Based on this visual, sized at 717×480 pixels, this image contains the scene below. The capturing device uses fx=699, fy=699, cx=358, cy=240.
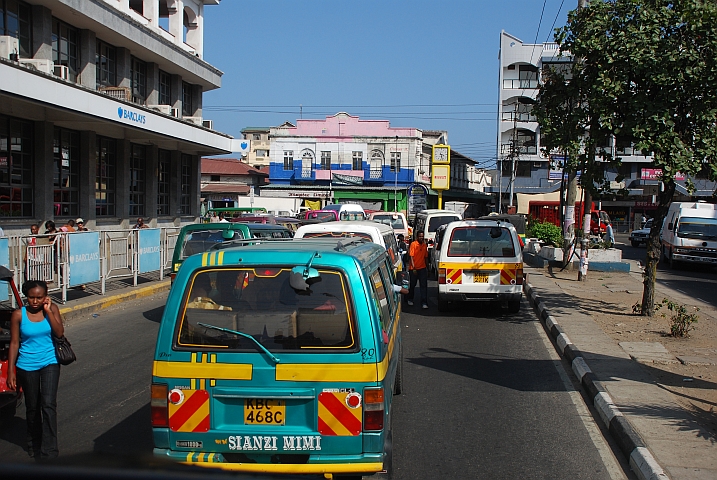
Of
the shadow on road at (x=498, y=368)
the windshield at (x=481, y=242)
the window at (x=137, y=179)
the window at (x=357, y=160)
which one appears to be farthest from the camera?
the window at (x=357, y=160)

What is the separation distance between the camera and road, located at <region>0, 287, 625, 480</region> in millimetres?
5988

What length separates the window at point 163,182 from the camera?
30.2m

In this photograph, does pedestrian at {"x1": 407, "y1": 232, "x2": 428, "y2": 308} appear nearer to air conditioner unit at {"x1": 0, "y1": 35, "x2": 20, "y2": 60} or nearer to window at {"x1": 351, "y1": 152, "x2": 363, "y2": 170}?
air conditioner unit at {"x1": 0, "y1": 35, "x2": 20, "y2": 60}

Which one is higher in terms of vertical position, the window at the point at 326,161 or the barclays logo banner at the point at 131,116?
the window at the point at 326,161

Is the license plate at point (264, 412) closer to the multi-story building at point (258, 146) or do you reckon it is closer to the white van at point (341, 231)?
the white van at point (341, 231)

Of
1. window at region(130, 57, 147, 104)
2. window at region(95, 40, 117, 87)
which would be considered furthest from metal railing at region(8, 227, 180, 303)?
window at region(130, 57, 147, 104)

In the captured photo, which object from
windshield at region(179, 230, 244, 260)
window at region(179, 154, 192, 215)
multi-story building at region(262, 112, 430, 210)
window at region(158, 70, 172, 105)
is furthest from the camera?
multi-story building at region(262, 112, 430, 210)

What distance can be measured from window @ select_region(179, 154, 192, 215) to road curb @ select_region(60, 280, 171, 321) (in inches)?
593

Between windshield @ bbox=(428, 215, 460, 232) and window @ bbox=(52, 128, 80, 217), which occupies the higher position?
window @ bbox=(52, 128, 80, 217)

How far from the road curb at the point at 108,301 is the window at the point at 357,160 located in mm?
50943

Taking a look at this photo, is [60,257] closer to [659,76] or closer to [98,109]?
[98,109]

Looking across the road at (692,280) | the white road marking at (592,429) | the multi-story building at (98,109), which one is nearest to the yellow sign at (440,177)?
the road at (692,280)

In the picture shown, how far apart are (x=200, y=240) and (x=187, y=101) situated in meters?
21.1

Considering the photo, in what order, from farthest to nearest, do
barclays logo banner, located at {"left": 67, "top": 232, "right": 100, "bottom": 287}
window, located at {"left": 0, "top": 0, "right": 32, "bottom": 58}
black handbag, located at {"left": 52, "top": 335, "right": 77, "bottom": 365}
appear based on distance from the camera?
window, located at {"left": 0, "top": 0, "right": 32, "bottom": 58}
barclays logo banner, located at {"left": 67, "top": 232, "right": 100, "bottom": 287}
black handbag, located at {"left": 52, "top": 335, "right": 77, "bottom": 365}
